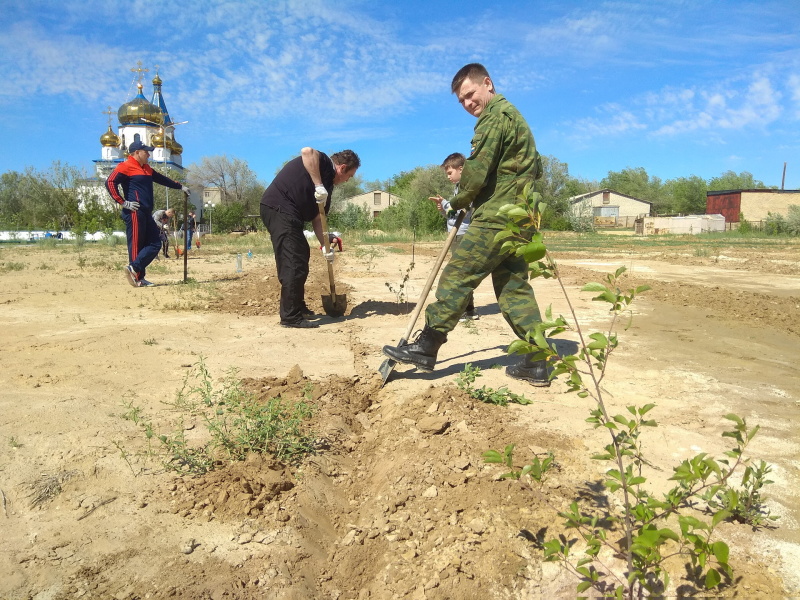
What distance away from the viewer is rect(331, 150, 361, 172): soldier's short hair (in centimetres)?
606

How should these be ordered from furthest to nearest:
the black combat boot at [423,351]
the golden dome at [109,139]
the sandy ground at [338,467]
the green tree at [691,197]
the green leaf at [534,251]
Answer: the green tree at [691,197], the golden dome at [109,139], the black combat boot at [423,351], the sandy ground at [338,467], the green leaf at [534,251]

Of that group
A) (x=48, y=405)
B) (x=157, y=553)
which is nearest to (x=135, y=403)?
(x=48, y=405)

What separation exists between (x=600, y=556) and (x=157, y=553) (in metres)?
1.62

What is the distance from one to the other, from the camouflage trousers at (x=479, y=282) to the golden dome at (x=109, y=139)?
193 feet

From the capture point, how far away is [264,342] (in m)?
5.11

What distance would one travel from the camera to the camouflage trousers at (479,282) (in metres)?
3.68

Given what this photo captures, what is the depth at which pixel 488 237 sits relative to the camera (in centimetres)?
368

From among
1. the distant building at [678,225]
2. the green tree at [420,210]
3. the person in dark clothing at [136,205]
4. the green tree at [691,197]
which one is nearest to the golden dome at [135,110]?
the green tree at [420,210]

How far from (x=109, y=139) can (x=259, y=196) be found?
1876 cm

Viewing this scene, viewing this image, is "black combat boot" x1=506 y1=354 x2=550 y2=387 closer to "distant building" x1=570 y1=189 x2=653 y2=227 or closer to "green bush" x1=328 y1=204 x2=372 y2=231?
"green bush" x1=328 y1=204 x2=372 y2=231

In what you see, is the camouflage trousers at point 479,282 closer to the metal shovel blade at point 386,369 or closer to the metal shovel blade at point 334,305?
the metal shovel blade at point 386,369

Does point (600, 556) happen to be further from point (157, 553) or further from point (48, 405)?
point (48, 405)

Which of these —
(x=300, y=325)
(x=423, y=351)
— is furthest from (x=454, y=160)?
(x=423, y=351)

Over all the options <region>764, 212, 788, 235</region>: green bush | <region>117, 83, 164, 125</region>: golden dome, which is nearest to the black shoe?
<region>764, 212, 788, 235</region>: green bush
